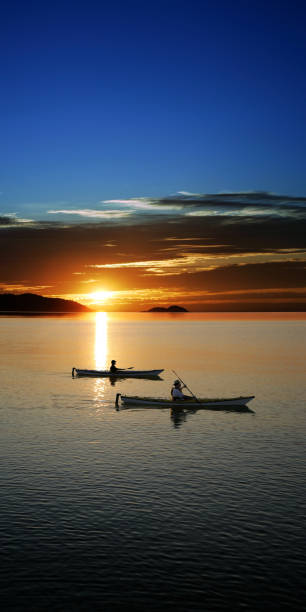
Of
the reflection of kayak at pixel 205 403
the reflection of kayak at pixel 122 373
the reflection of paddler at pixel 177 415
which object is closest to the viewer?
the reflection of paddler at pixel 177 415

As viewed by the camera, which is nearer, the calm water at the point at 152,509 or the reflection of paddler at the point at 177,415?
the calm water at the point at 152,509

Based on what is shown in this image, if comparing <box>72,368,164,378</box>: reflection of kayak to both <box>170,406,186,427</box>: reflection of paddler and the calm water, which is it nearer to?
the calm water

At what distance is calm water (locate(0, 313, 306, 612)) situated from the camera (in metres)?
19.2

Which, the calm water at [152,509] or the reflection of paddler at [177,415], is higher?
the reflection of paddler at [177,415]

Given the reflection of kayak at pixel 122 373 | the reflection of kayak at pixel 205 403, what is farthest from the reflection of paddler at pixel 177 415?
the reflection of kayak at pixel 122 373

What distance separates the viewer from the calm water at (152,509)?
19188mm

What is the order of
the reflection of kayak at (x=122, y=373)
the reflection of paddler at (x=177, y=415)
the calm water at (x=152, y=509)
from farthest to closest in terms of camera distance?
1. the reflection of kayak at (x=122, y=373)
2. the reflection of paddler at (x=177, y=415)
3. the calm water at (x=152, y=509)

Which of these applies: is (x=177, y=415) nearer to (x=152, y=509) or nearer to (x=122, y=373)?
(x=152, y=509)

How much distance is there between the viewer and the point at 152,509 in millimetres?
26812

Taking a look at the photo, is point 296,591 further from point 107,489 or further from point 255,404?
point 255,404

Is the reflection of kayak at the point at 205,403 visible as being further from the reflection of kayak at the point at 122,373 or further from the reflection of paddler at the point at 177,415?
the reflection of kayak at the point at 122,373

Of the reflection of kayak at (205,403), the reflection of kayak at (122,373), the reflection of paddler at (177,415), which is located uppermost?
the reflection of kayak at (122,373)

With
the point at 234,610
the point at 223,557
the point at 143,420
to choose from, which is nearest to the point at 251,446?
the point at 143,420

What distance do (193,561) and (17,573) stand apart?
6.83m
